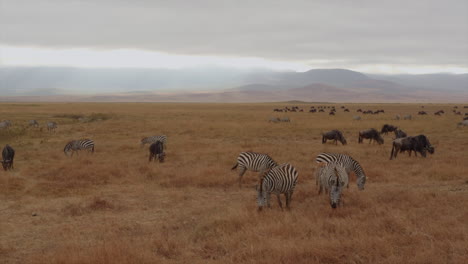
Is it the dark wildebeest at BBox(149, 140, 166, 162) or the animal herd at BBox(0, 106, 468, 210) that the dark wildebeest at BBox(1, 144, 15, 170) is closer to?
the animal herd at BBox(0, 106, 468, 210)

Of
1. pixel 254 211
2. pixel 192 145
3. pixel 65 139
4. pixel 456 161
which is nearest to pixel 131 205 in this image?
pixel 254 211

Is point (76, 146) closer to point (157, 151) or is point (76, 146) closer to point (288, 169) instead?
point (157, 151)

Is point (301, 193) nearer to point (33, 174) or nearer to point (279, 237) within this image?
point (279, 237)

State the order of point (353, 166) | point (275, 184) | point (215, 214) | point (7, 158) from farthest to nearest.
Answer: point (7, 158) < point (353, 166) < point (215, 214) < point (275, 184)

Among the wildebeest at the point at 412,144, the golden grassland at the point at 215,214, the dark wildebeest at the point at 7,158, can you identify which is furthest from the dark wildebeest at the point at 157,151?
the wildebeest at the point at 412,144

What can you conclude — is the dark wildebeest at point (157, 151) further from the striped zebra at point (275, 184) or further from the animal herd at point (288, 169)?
the striped zebra at point (275, 184)

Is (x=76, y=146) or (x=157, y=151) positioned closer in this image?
(x=157, y=151)

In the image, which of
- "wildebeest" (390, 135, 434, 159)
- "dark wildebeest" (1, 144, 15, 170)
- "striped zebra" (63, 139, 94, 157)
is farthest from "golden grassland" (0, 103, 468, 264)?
"striped zebra" (63, 139, 94, 157)

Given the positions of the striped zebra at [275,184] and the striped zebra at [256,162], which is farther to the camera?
the striped zebra at [256,162]

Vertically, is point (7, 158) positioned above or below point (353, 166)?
below

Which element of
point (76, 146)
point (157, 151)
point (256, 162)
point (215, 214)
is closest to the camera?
point (215, 214)

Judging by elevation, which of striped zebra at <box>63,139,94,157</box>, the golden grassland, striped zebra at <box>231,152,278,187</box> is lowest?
the golden grassland

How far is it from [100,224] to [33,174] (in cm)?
848

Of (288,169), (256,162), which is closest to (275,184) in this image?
(288,169)
